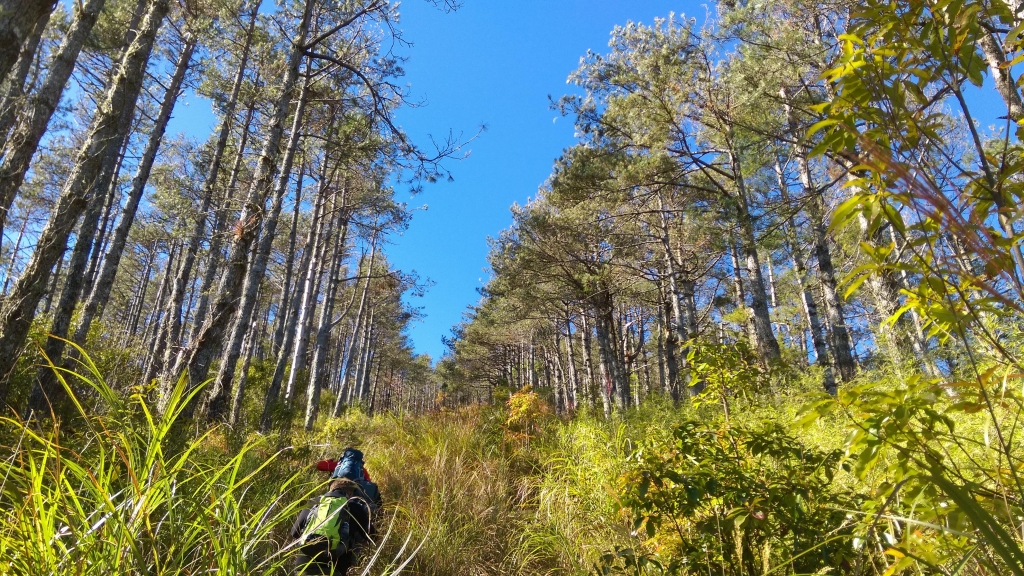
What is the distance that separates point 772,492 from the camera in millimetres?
1778

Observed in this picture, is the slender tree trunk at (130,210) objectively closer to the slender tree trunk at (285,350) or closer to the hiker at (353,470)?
the slender tree trunk at (285,350)

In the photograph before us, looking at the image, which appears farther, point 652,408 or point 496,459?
point 652,408

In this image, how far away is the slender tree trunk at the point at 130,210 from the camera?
7.86 m

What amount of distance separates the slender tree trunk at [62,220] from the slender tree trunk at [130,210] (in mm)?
4392

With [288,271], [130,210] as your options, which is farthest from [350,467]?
[288,271]

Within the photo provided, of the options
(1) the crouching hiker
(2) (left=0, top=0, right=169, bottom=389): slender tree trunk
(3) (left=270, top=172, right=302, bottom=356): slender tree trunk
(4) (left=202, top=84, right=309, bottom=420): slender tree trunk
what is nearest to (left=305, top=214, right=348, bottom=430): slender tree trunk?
(3) (left=270, top=172, right=302, bottom=356): slender tree trunk

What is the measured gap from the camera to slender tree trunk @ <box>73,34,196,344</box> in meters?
7.86

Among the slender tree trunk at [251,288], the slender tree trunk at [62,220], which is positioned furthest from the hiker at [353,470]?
the slender tree trunk at [251,288]

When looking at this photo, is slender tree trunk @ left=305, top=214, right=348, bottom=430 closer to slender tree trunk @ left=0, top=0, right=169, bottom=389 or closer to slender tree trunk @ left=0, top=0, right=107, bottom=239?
slender tree trunk @ left=0, top=0, right=169, bottom=389

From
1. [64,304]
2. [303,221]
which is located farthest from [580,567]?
[303,221]

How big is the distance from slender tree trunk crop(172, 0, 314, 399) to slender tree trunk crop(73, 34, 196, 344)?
3758 millimetres

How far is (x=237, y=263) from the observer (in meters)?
5.27

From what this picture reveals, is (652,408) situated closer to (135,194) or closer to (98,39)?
(135,194)

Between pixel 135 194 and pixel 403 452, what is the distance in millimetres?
8728
